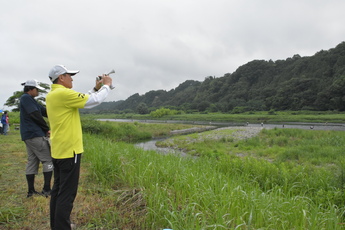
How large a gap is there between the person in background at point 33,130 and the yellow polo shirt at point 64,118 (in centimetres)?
132

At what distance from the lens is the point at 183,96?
379ft

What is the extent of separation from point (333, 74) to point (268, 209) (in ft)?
237

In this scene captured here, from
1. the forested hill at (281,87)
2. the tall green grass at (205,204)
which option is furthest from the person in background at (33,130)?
the forested hill at (281,87)

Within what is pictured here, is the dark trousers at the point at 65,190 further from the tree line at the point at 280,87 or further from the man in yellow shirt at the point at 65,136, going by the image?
the tree line at the point at 280,87

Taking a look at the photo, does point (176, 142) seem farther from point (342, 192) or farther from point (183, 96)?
point (183, 96)

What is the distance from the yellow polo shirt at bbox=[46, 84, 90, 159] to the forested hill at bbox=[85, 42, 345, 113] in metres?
60.4

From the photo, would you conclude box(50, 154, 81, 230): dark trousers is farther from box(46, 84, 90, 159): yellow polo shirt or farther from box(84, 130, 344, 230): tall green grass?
box(84, 130, 344, 230): tall green grass

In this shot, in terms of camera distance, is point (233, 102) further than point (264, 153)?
Yes

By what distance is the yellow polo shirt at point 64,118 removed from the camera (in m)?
2.11

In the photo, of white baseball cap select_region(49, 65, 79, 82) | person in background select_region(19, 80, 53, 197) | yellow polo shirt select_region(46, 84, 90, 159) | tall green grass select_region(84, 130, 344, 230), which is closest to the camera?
yellow polo shirt select_region(46, 84, 90, 159)

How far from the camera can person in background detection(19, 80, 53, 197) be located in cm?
321

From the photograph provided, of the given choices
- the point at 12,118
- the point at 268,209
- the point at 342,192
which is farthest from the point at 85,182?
the point at 12,118

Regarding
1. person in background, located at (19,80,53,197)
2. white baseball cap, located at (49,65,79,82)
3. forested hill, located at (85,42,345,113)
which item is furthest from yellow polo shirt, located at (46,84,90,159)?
forested hill, located at (85,42,345,113)

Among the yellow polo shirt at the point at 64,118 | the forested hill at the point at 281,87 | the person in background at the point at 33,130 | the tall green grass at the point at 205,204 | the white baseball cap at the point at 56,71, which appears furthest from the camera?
the forested hill at the point at 281,87
